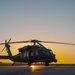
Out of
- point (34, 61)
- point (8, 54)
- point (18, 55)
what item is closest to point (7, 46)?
point (8, 54)

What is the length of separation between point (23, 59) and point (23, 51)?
6.54 ft

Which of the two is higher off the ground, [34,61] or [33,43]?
[33,43]

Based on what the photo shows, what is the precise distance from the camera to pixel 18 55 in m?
65.7

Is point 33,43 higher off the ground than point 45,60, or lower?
higher

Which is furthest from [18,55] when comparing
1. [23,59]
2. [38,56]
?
[38,56]

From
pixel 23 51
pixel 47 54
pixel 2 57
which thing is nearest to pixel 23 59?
pixel 23 51

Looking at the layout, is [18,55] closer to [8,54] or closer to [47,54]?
[47,54]

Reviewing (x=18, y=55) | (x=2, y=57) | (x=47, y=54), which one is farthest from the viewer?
(x=2, y=57)

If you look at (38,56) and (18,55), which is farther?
(18,55)

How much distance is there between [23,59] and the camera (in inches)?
2501

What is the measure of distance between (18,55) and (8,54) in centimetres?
1735

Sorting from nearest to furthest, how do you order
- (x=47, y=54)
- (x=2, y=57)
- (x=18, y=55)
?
(x=47, y=54), (x=18, y=55), (x=2, y=57)

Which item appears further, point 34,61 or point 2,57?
point 2,57

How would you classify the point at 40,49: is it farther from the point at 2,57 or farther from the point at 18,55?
the point at 2,57
